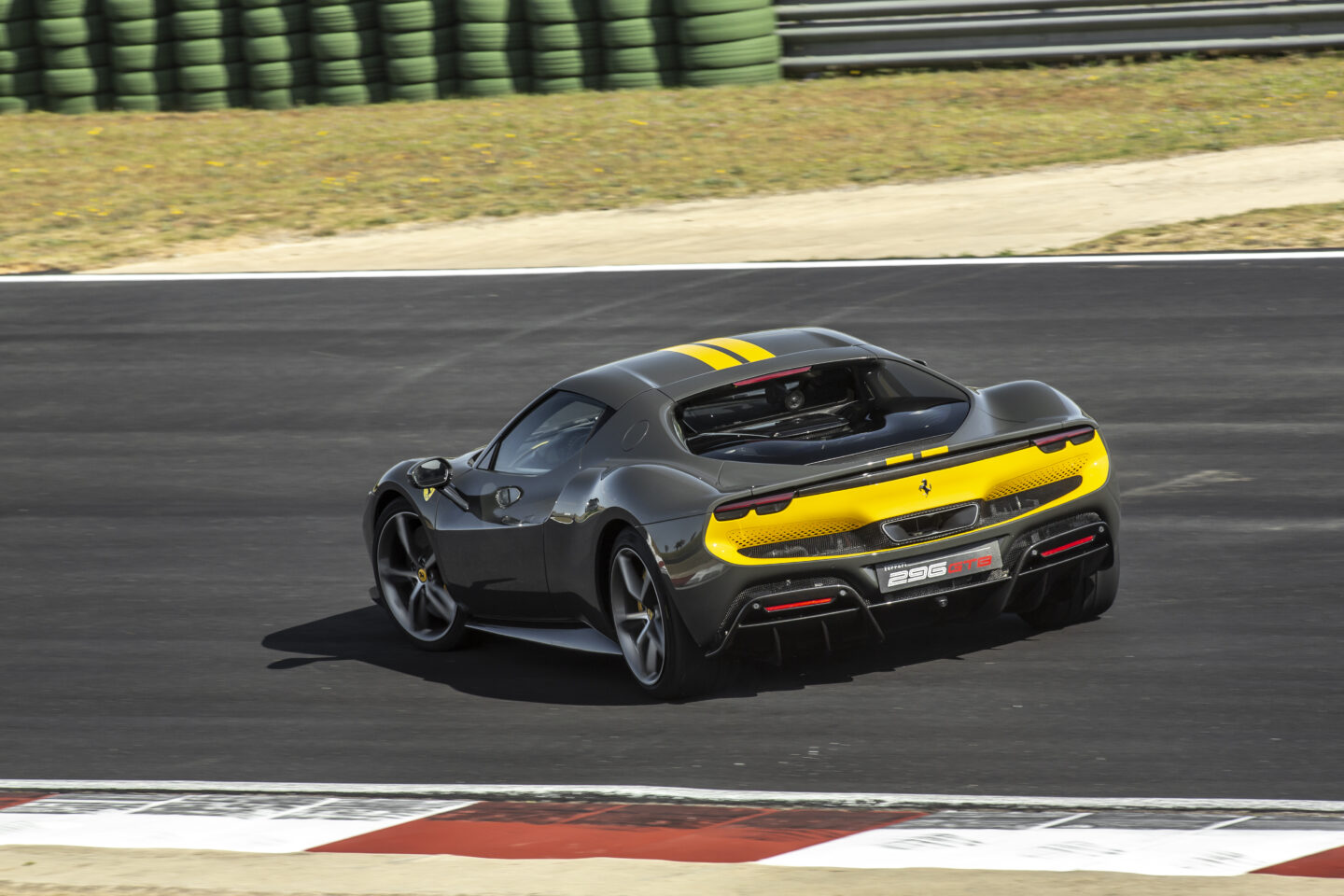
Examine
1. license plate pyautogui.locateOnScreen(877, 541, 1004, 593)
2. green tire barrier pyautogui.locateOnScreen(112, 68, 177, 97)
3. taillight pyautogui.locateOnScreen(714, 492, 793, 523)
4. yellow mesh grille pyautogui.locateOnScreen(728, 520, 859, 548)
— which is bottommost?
license plate pyautogui.locateOnScreen(877, 541, 1004, 593)

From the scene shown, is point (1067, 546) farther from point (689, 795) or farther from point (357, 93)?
point (357, 93)

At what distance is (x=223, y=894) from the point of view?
4.96m

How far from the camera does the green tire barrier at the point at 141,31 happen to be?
23016mm

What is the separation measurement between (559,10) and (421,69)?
1925 mm

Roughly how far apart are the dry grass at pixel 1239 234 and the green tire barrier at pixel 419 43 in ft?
32.5

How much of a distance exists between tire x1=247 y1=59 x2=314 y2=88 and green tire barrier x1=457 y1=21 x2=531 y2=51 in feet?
6.61

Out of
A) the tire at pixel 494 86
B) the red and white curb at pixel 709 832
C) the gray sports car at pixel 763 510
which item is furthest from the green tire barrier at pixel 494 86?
the red and white curb at pixel 709 832

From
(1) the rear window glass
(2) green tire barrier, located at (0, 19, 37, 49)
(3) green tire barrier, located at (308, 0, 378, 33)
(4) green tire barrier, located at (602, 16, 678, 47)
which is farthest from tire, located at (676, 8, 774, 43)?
(1) the rear window glass

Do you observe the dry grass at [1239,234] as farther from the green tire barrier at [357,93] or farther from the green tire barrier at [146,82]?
the green tire barrier at [146,82]

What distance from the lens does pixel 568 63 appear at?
22.5m

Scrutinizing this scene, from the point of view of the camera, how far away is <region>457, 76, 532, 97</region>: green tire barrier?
22703 millimetres

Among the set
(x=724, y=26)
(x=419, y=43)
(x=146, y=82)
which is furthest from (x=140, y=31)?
(x=724, y=26)

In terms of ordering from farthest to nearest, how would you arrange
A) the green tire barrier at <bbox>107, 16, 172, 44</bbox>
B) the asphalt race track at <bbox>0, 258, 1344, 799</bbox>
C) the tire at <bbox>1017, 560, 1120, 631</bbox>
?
the green tire barrier at <bbox>107, 16, 172, 44</bbox> → the tire at <bbox>1017, 560, 1120, 631</bbox> → the asphalt race track at <bbox>0, 258, 1344, 799</bbox>

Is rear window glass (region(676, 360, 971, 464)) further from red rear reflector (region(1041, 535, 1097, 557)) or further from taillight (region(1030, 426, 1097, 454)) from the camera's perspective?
red rear reflector (region(1041, 535, 1097, 557))
